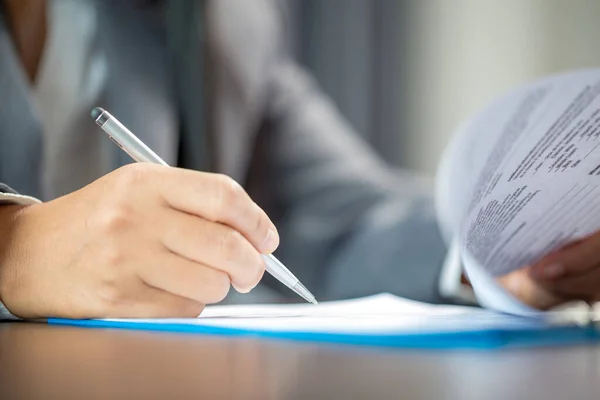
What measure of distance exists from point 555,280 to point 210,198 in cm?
31

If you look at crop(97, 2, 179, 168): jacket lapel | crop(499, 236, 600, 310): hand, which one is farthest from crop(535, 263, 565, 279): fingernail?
crop(97, 2, 179, 168): jacket lapel

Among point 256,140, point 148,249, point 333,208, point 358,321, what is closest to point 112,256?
point 148,249

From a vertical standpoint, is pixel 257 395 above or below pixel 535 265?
below

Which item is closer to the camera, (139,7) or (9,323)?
(9,323)

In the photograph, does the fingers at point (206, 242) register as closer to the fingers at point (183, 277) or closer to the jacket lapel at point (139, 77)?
the fingers at point (183, 277)

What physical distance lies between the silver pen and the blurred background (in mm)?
1824

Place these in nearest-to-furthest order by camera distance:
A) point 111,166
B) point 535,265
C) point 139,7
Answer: point 535,265 < point 111,166 < point 139,7

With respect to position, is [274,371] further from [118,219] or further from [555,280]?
[555,280]

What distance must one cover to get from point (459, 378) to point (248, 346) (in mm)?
99

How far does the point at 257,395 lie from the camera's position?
180 mm

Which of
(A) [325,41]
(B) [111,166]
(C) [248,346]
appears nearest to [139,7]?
(B) [111,166]

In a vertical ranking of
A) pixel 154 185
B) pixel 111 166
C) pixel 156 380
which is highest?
pixel 111 166

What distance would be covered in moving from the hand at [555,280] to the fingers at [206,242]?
10.1 inches

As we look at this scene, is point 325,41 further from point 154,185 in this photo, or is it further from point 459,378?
point 459,378
